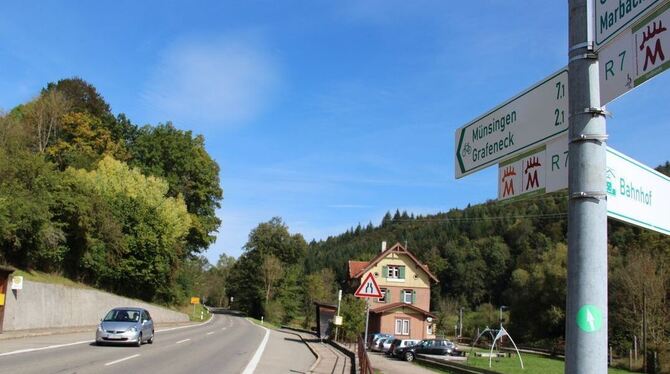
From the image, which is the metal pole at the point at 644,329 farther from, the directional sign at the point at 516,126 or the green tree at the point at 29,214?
the directional sign at the point at 516,126

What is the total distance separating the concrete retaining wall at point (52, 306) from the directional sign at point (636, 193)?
2799 centimetres

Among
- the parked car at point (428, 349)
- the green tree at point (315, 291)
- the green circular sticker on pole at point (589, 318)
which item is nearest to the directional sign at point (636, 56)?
the green circular sticker on pole at point (589, 318)

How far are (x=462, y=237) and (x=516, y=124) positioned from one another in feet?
552

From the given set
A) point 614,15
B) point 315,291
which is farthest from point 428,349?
point 315,291

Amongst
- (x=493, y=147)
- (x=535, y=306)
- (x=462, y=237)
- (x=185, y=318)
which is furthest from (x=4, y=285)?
(x=462, y=237)

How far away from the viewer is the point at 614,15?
127 inches

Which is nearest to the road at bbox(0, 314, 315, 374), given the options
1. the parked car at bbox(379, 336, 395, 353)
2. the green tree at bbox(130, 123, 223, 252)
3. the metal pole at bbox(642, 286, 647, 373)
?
the parked car at bbox(379, 336, 395, 353)

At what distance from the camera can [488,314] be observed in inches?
4112

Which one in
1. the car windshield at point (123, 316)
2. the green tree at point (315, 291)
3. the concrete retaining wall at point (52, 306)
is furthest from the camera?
the green tree at point (315, 291)

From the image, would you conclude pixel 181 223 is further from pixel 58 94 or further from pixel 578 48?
pixel 578 48

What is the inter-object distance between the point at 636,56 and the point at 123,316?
2428cm

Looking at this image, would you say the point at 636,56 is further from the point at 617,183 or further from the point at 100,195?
the point at 100,195

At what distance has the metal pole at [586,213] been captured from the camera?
306 cm

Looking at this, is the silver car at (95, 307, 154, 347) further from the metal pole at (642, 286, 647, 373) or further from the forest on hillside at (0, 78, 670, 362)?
the metal pole at (642, 286, 647, 373)
